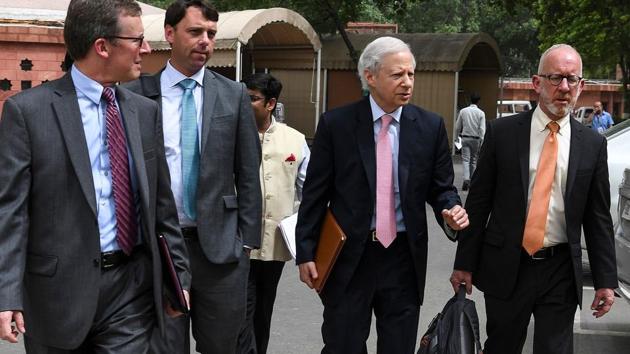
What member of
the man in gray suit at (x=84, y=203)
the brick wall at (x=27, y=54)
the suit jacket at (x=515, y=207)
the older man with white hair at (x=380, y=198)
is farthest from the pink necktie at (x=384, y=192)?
the brick wall at (x=27, y=54)

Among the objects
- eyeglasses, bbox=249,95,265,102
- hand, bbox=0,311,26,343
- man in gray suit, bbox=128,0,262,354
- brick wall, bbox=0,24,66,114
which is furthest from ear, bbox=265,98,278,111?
brick wall, bbox=0,24,66,114

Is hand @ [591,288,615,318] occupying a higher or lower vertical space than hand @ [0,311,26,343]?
lower

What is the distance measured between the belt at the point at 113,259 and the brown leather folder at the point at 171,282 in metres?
0.12

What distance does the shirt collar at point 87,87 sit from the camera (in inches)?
138

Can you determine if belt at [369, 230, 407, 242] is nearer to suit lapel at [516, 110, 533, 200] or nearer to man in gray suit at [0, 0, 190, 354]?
suit lapel at [516, 110, 533, 200]

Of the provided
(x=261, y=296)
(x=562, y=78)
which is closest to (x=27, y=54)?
(x=261, y=296)

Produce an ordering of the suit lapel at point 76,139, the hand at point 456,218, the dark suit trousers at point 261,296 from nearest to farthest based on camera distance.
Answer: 1. the suit lapel at point 76,139
2. the hand at point 456,218
3. the dark suit trousers at point 261,296

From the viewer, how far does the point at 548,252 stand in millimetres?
4609

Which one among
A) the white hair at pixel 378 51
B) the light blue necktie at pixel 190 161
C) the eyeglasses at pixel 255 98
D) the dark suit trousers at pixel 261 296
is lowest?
the dark suit trousers at pixel 261 296

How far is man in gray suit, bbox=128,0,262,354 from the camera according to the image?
4383 millimetres

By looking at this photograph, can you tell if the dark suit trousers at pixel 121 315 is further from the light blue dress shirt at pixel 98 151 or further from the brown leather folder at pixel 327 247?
the brown leather folder at pixel 327 247

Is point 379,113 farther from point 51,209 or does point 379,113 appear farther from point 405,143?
point 51,209

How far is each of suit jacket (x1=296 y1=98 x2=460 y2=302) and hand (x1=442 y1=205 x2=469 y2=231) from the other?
13 centimetres

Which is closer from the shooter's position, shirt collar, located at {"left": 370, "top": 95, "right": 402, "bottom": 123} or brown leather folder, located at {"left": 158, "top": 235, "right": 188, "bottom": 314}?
brown leather folder, located at {"left": 158, "top": 235, "right": 188, "bottom": 314}
